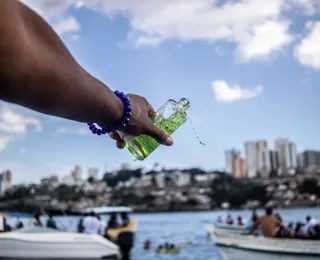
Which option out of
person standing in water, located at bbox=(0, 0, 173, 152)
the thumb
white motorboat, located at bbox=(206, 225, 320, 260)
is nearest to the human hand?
the thumb

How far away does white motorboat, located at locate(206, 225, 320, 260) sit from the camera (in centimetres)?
1035

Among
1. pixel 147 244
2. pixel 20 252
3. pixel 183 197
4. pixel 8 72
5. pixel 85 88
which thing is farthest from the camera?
pixel 183 197

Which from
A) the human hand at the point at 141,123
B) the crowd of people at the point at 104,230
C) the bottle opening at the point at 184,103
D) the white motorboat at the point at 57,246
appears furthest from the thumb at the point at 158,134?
the white motorboat at the point at 57,246

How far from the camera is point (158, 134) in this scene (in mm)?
1120

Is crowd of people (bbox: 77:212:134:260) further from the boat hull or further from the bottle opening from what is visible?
the bottle opening

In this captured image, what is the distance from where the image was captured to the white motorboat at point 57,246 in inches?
357

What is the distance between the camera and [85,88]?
0.85 metres

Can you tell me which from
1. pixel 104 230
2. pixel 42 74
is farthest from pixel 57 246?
pixel 42 74

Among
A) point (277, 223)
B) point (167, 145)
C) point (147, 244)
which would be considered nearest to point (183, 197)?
point (147, 244)

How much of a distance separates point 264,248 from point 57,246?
4.78m

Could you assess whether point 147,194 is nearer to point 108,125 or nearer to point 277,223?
point 277,223

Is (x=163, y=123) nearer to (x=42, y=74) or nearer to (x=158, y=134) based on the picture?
(x=158, y=134)

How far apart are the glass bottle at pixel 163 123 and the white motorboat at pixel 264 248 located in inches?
369

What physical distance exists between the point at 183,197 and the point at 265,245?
106 meters
